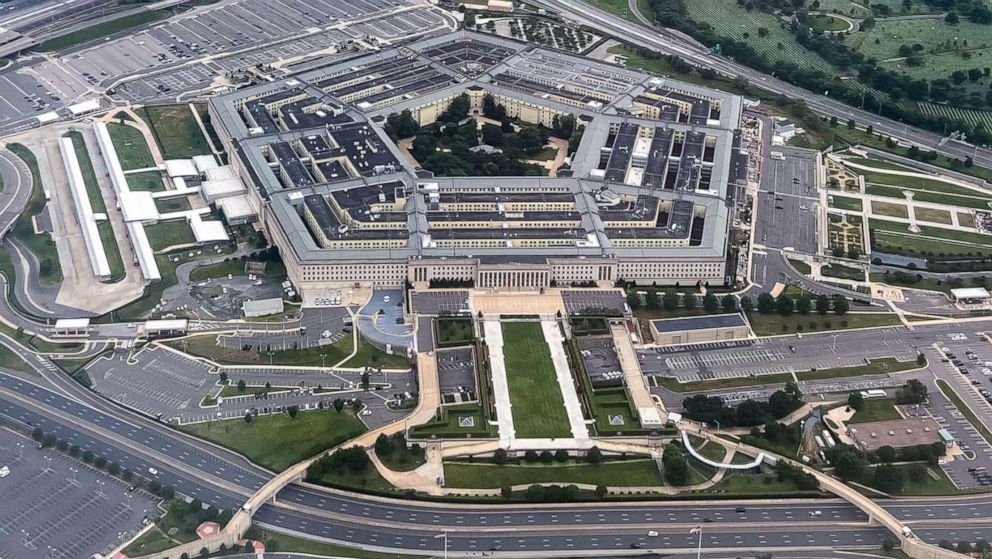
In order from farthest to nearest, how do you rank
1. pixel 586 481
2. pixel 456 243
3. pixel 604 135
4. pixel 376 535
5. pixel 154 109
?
1. pixel 154 109
2. pixel 604 135
3. pixel 456 243
4. pixel 586 481
5. pixel 376 535

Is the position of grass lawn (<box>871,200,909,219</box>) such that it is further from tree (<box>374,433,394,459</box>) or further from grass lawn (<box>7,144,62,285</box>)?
grass lawn (<box>7,144,62,285</box>)

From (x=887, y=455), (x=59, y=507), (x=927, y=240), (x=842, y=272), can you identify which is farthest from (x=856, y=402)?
(x=59, y=507)

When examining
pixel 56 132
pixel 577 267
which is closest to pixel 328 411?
pixel 577 267

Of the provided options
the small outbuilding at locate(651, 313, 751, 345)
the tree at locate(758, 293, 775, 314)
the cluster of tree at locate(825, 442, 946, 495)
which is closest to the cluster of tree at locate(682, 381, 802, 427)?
the cluster of tree at locate(825, 442, 946, 495)

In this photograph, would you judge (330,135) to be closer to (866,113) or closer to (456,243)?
(456,243)

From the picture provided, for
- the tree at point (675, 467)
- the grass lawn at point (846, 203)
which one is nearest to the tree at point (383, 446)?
the tree at point (675, 467)

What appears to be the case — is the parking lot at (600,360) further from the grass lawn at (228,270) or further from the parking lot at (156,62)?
the parking lot at (156,62)
